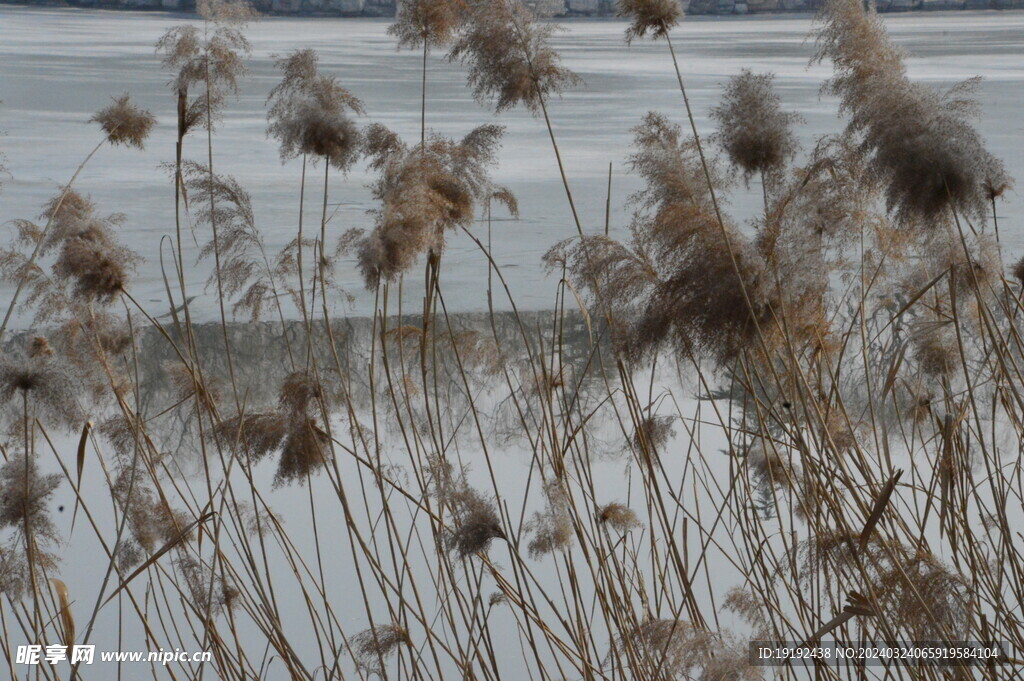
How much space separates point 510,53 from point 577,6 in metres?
19.2

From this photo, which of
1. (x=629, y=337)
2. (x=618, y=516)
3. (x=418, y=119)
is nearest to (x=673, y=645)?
(x=618, y=516)

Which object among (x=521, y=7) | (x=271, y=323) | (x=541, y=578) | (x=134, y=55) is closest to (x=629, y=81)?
(x=134, y=55)

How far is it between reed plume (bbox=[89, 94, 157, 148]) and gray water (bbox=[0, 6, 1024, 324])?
0.32 metres

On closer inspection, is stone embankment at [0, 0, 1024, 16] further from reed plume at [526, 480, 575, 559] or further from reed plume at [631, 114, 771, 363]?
reed plume at [631, 114, 771, 363]

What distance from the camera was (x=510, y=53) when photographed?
1.44 meters

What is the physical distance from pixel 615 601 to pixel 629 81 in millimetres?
10062

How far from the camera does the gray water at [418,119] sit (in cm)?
529

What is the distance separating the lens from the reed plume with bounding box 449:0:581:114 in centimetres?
142

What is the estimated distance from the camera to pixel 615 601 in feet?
4.78

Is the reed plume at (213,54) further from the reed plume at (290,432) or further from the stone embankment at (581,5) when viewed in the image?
the stone embankment at (581,5)

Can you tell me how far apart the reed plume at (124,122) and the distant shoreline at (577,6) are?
55.3 feet

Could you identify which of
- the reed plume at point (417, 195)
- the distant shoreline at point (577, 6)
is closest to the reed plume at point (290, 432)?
the reed plume at point (417, 195)

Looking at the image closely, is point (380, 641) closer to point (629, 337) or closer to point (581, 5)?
point (629, 337)

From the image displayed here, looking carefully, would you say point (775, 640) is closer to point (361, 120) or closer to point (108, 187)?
point (108, 187)
